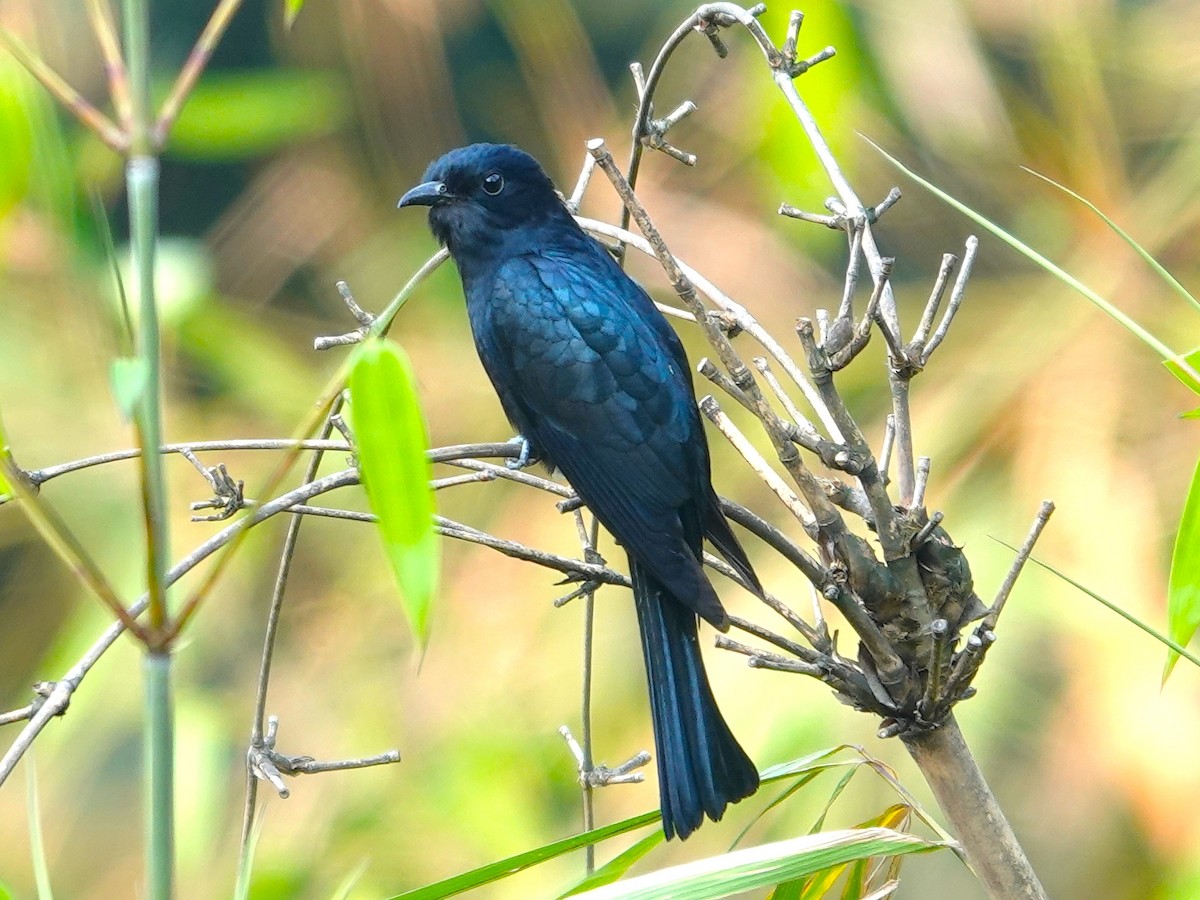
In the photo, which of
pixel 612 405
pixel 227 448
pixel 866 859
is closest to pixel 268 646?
pixel 227 448

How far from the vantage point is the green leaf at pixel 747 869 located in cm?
88

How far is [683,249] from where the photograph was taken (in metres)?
3.07

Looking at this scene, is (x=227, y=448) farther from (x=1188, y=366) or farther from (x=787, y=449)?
(x=1188, y=366)

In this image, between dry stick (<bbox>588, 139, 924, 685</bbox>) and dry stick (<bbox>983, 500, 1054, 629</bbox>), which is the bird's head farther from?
dry stick (<bbox>983, 500, 1054, 629</bbox>)

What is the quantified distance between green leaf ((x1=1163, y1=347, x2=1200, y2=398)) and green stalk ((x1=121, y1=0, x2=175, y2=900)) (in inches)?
23.3

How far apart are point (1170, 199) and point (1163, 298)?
26 cm

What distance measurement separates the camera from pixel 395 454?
65cm

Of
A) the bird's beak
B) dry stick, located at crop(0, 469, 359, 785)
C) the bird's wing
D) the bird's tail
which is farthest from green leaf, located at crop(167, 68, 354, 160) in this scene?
dry stick, located at crop(0, 469, 359, 785)

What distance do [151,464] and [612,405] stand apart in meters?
1.11

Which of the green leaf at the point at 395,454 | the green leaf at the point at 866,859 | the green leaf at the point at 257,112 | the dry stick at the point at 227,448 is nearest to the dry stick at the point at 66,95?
the green leaf at the point at 395,454

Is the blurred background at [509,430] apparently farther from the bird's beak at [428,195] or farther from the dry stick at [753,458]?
the dry stick at [753,458]

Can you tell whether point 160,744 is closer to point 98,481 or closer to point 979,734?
point 979,734

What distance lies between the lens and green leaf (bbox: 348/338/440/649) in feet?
2.13

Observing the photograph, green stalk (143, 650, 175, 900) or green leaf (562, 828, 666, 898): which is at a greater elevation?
green stalk (143, 650, 175, 900)
